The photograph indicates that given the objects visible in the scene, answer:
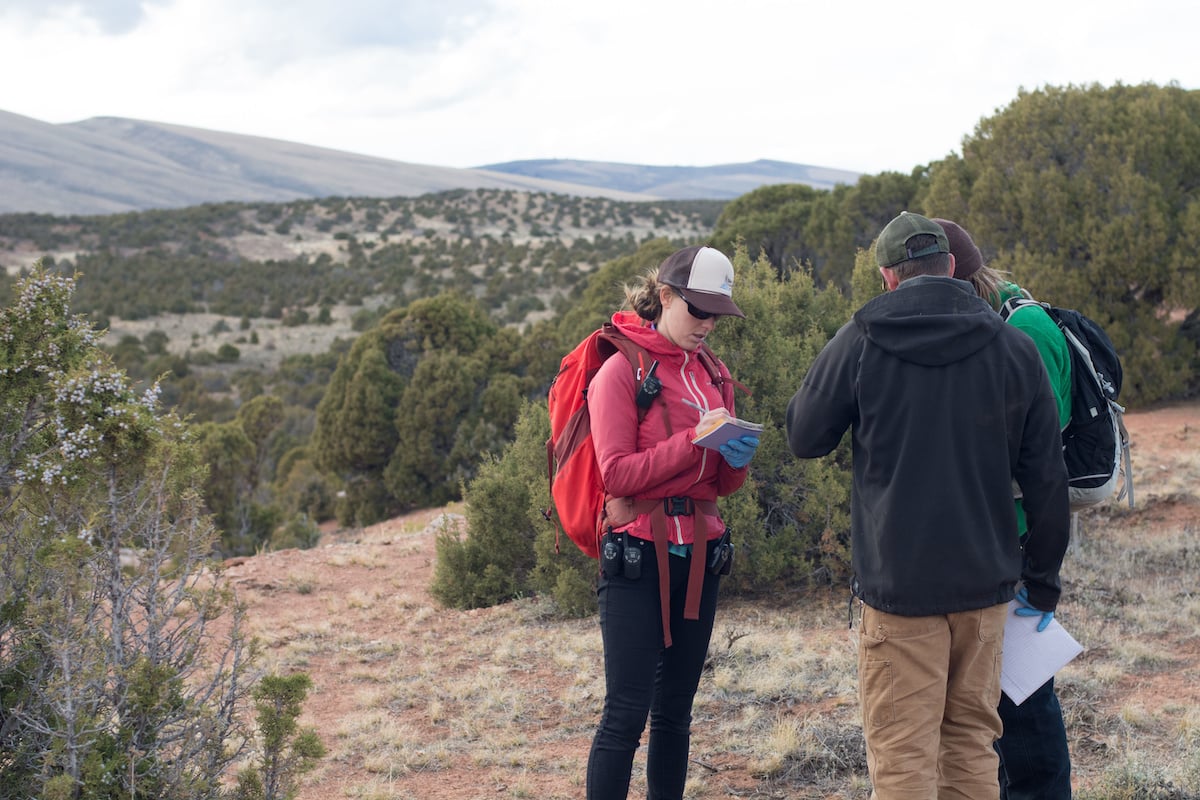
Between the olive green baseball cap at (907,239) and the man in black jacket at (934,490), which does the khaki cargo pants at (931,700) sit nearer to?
the man in black jacket at (934,490)

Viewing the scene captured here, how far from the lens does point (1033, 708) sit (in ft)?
9.04

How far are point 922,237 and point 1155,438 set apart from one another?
32.9 feet

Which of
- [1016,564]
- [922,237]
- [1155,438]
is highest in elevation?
[922,237]

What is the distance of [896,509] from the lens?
2312 millimetres

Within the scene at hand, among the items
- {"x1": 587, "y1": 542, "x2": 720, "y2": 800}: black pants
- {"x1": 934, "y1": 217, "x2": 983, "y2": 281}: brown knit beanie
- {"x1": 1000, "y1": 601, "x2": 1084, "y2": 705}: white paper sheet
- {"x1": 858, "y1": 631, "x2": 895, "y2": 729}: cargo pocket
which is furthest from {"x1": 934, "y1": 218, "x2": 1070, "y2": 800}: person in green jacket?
{"x1": 587, "y1": 542, "x2": 720, "y2": 800}: black pants

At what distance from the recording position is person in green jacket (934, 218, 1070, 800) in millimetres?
2705

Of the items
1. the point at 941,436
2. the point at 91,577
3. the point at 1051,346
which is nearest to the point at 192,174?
the point at 91,577

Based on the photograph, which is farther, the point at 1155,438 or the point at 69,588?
the point at 1155,438

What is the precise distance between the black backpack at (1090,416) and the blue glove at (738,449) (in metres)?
0.76

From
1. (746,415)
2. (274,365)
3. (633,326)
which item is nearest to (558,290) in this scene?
(274,365)

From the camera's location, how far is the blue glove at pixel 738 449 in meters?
2.64

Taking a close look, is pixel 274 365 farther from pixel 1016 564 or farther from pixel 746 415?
pixel 1016 564

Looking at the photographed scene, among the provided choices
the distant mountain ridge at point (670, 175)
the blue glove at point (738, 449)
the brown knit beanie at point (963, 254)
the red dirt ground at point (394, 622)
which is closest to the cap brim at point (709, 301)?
the blue glove at point (738, 449)

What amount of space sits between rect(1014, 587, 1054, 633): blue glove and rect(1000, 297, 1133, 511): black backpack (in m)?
0.28
